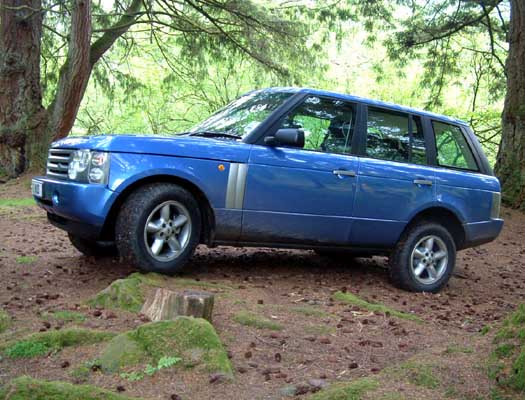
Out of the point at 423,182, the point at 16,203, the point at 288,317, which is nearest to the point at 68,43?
the point at 16,203

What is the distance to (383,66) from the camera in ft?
59.5

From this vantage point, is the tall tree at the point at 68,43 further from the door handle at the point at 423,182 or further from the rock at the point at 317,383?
the rock at the point at 317,383

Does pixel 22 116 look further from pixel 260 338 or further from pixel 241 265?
pixel 260 338

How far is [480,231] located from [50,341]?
5.20m

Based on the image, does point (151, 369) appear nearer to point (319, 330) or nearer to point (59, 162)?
point (319, 330)

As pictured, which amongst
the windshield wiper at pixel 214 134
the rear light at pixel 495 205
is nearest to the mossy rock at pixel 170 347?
the windshield wiper at pixel 214 134

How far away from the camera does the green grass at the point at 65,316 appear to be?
4.23 m

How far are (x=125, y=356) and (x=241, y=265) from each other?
3298 mm

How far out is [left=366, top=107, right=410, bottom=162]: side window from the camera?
6.51m

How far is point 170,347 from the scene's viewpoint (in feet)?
11.7

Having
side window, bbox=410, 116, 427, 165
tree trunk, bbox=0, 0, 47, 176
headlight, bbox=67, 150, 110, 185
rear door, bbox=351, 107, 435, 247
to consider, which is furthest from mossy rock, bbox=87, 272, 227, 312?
tree trunk, bbox=0, 0, 47, 176

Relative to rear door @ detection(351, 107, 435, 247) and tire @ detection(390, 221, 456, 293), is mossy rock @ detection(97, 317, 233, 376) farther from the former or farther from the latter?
tire @ detection(390, 221, 456, 293)

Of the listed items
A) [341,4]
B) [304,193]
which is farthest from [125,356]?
[341,4]

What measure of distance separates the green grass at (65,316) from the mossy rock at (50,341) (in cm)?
39
